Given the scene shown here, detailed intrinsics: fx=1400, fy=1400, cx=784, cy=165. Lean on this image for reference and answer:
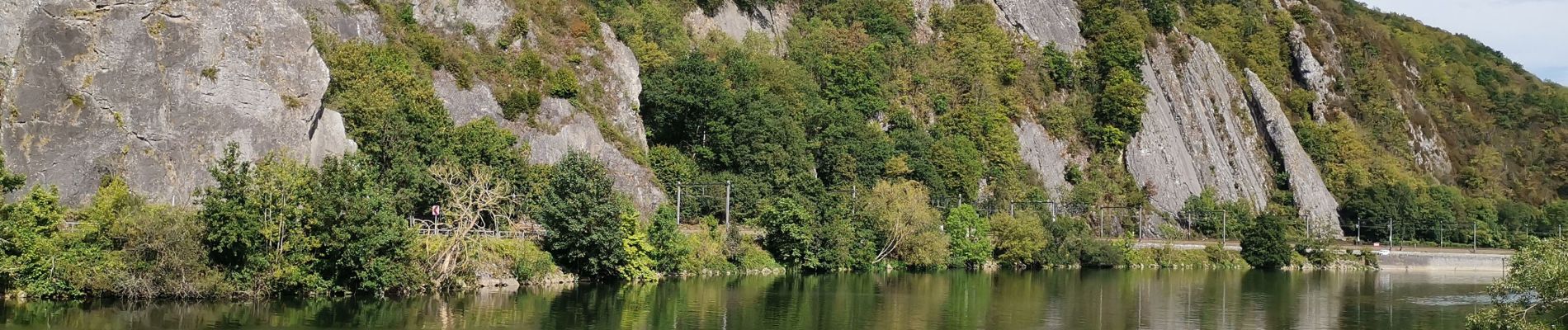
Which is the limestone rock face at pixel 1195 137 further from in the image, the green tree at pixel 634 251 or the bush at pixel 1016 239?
the green tree at pixel 634 251

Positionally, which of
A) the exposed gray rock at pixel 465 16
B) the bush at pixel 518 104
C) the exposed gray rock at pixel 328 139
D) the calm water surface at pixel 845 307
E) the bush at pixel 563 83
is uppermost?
the exposed gray rock at pixel 465 16

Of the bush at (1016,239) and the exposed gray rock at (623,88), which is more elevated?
the exposed gray rock at (623,88)

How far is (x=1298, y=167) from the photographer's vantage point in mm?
142625

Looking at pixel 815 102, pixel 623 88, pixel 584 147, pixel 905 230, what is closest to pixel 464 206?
pixel 584 147

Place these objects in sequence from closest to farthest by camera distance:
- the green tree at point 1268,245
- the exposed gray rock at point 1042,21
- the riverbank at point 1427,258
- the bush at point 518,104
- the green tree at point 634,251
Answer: the green tree at point 634,251, the bush at point 518,104, the green tree at point 1268,245, the riverbank at point 1427,258, the exposed gray rock at point 1042,21

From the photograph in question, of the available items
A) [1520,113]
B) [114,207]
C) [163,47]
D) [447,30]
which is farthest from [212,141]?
[1520,113]

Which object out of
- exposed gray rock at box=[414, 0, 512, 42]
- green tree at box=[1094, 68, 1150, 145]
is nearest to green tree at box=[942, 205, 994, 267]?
exposed gray rock at box=[414, 0, 512, 42]

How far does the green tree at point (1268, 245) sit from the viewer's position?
108 m

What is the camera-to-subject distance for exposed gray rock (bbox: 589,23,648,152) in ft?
300

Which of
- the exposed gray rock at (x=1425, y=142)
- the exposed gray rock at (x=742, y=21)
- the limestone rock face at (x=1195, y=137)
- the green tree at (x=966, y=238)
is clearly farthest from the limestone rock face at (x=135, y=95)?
the exposed gray rock at (x=1425, y=142)

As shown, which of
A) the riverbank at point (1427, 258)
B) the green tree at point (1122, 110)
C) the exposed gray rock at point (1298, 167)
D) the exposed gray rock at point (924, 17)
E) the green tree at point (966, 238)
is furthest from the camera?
the exposed gray rock at point (1298, 167)

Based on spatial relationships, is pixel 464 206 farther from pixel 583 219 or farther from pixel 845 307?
pixel 845 307

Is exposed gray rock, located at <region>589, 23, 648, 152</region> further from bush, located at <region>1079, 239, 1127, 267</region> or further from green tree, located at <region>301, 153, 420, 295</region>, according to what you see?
green tree, located at <region>301, 153, 420, 295</region>

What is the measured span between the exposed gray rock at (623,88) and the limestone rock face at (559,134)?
4804mm
